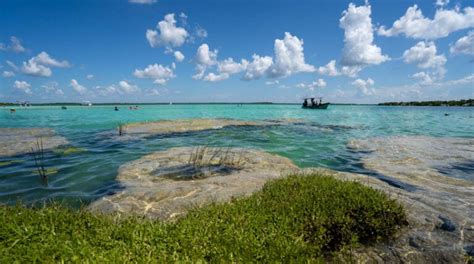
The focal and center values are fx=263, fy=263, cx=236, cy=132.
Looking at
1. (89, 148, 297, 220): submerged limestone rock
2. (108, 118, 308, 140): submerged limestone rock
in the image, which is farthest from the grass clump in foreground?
(108, 118, 308, 140): submerged limestone rock

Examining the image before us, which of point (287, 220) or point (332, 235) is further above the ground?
point (287, 220)

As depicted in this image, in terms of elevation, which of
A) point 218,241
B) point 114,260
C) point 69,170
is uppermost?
point 114,260

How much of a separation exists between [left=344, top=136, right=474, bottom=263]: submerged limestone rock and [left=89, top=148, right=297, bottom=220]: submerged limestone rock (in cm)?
467

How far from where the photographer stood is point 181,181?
475 inches

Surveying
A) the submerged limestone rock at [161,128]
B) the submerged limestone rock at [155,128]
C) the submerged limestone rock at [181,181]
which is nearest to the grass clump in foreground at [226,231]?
the submerged limestone rock at [181,181]

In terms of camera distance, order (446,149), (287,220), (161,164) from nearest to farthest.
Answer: (287,220)
(161,164)
(446,149)

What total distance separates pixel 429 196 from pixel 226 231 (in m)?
8.63

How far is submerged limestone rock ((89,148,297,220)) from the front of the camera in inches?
345

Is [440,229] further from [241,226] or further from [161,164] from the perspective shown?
[161,164]

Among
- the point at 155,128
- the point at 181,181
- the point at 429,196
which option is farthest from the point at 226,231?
the point at 155,128

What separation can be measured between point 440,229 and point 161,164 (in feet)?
43.3

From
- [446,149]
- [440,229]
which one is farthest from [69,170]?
[446,149]

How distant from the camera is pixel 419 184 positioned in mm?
11797

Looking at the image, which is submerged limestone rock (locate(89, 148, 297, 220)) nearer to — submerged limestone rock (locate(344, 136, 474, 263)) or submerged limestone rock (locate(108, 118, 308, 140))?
submerged limestone rock (locate(344, 136, 474, 263))
